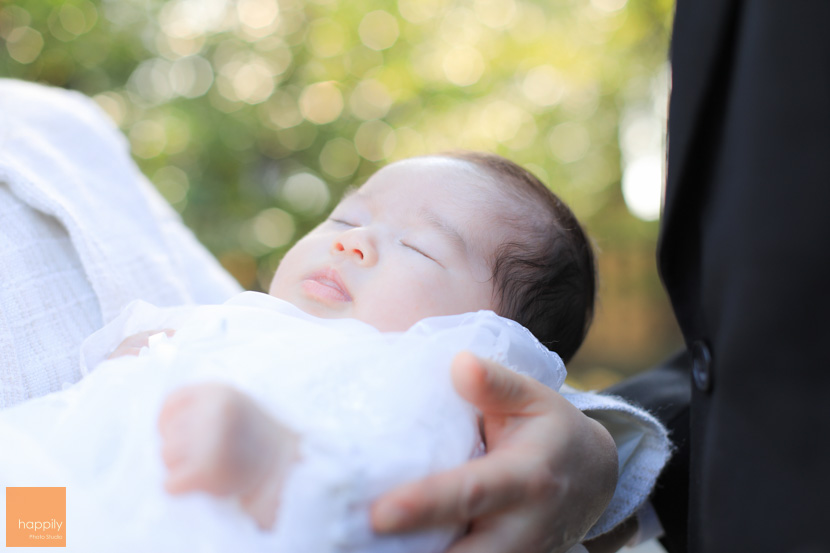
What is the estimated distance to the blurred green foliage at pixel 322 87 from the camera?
111 inches

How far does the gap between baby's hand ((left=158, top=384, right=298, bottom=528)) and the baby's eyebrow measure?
0.48 metres

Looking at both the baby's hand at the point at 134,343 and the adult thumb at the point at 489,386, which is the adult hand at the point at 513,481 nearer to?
the adult thumb at the point at 489,386

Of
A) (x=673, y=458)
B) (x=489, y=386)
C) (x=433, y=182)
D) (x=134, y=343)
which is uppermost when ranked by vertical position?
(x=433, y=182)

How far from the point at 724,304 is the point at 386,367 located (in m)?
0.36

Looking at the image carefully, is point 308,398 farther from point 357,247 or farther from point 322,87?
point 322,87

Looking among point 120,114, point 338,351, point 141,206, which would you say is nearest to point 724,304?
point 338,351

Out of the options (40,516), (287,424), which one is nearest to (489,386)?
(287,424)

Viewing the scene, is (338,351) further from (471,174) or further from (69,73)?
(69,73)

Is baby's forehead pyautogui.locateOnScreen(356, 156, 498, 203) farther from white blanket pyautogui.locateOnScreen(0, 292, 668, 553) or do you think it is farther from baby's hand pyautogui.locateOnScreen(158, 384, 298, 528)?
baby's hand pyautogui.locateOnScreen(158, 384, 298, 528)

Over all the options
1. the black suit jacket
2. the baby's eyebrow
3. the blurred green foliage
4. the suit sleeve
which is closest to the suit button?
the black suit jacket

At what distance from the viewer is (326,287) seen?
0.96m

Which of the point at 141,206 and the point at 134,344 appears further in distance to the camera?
the point at 141,206

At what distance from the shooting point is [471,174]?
43.7 inches

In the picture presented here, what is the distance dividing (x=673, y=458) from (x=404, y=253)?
0.57 metres
